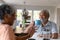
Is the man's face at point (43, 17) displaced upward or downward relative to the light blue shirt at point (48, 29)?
upward

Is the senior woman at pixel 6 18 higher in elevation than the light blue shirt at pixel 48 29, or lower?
higher

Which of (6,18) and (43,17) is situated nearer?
(6,18)

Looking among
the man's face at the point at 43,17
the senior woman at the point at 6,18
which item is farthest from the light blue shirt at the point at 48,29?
the senior woman at the point at 6,18

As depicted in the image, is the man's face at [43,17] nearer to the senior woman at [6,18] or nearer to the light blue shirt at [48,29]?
the light blue shirt at [48,29]

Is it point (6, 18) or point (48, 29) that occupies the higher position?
point (6, 18)

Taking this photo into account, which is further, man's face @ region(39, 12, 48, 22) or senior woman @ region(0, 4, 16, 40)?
man's face @ region(39, 12, 48, 22)

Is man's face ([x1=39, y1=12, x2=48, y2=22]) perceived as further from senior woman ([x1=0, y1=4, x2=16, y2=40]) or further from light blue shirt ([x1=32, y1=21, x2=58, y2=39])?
senior woman ([x1=0, y1=4, x2=16, y2=40])

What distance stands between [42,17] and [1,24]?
61.9 inches

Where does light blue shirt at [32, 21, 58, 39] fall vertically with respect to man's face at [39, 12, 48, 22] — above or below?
below

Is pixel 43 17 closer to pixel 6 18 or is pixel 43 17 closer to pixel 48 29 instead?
pixel 48 29

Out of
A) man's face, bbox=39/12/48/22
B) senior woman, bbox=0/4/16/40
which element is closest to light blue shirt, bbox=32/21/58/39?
man's face, bbox=39/12/48/22

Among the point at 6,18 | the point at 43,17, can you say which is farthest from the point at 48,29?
the point at 6,18

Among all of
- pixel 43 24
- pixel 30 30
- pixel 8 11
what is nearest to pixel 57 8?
pixel 43 24

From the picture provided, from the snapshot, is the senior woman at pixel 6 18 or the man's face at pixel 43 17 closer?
the senior woman at pixel 6 18
